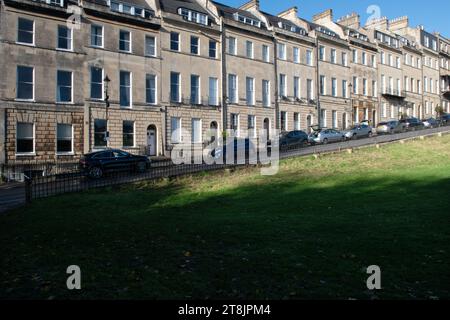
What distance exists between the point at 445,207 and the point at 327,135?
27.5 m

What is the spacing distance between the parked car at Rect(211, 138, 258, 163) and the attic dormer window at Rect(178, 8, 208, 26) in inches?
573

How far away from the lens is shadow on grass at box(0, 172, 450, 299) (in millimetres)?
5559

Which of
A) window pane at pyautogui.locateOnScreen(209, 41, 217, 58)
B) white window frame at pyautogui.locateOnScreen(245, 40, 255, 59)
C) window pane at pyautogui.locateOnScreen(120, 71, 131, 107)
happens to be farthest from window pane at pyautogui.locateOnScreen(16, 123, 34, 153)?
white window frame at pyautogui.locateOnScreen(245, 40, 255, 59)

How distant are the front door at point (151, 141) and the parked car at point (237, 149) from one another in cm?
783

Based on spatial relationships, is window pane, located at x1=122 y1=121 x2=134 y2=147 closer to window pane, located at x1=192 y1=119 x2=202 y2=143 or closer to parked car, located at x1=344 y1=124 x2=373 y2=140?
window pane, located at x1=192 y1=119 x2=202 y2=143

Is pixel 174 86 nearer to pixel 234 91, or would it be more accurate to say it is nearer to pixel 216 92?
pixel 216 92

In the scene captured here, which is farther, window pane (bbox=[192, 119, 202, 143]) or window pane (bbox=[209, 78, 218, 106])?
window pane (bbox=[209, 78, 218, 106])

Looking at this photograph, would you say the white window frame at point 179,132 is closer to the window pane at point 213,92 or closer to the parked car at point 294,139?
the window pane at point 213,92

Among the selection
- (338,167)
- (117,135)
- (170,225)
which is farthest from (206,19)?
(170,225)

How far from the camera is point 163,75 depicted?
34.5m

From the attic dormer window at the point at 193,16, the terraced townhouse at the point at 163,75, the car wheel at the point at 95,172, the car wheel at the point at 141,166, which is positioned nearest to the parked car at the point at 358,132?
the terraced townhouse at the point at 163,75

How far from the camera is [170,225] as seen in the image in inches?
396

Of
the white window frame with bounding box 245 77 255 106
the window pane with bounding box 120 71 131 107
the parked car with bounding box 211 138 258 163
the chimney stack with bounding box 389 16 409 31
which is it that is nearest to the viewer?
the parked car with bounding box 211 138 258 163

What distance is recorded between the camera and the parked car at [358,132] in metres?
39.4
